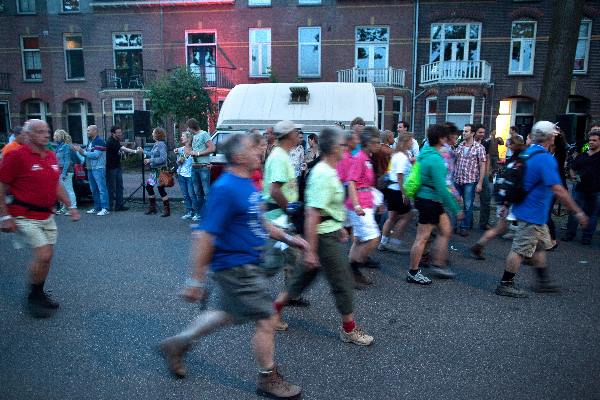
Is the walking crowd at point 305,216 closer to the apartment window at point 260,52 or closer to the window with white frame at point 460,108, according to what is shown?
the window with white frame at point 460,108

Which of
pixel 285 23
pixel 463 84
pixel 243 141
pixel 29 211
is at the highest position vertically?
pixel 285 23

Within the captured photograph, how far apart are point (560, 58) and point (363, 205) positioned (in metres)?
6.78

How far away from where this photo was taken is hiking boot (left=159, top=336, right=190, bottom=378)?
284cm

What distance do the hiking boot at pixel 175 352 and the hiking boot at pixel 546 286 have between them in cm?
377

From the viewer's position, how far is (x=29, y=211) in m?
3.96

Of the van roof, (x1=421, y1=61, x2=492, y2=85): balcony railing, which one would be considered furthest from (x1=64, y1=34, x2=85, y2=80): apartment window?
(x1=421, y1=61, x2=492, y2=85): balcony railing

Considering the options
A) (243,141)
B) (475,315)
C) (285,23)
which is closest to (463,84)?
(285,23)

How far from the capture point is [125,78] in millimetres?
22328

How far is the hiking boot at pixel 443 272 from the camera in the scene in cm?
505

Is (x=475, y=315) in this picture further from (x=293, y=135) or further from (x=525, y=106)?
(x=525, y=106)

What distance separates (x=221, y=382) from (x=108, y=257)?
3732 mm

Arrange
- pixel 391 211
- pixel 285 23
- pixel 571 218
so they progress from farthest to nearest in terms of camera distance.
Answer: pixel 285 23 < pixel 571 218 < pixel 391 211

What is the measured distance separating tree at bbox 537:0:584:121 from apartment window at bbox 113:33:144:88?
1916 centimetres

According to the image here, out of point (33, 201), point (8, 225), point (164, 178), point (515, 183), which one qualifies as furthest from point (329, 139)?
point (164, 178)
